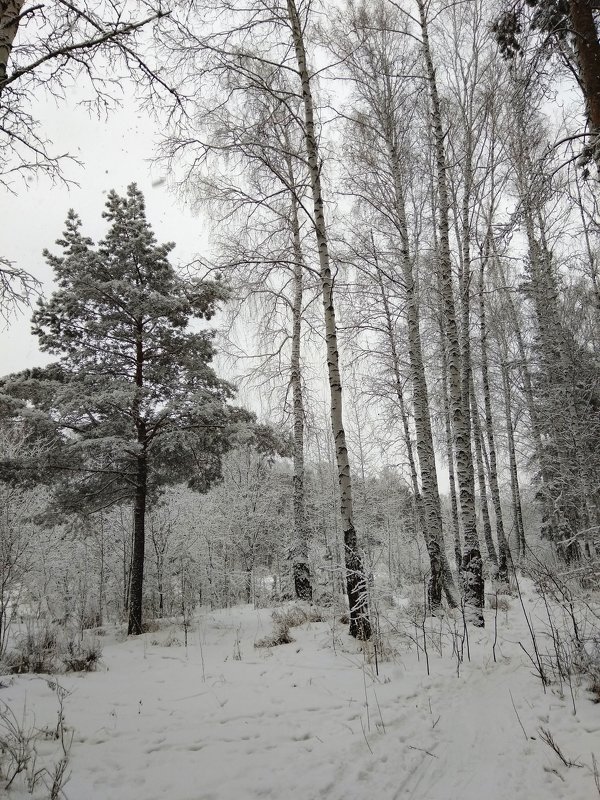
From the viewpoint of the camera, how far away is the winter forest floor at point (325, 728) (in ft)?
7.84

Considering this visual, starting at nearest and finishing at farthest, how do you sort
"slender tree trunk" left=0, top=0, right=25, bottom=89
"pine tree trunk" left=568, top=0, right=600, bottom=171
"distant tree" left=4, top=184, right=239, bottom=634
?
"slender tree trunk" left=0, top=0, right=25, bottom=89
"pine tree trunk" left=568, top=0, right=600, bottom=171
"distant tree" left=4, top=184, right=239, bottom=634

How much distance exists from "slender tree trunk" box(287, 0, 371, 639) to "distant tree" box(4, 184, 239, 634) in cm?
262

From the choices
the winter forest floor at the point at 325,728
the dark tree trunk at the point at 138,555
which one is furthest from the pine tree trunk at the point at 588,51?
the dark tree trunk at the point at 138,555

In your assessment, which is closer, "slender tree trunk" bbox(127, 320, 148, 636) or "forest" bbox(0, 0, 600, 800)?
"forest" bbox(0, 0, 600, 800)

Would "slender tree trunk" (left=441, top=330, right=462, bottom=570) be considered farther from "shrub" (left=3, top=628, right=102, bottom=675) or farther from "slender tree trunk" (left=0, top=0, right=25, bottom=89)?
"slender tree trunk" (left=0, top=0, right=25, bottom=89)

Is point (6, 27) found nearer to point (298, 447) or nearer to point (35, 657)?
point (35, 657)

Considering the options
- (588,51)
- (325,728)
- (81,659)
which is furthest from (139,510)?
(588,51)

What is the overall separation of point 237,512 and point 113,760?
13349 mm

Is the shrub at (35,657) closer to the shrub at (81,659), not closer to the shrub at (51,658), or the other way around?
the shrub at (51,658)

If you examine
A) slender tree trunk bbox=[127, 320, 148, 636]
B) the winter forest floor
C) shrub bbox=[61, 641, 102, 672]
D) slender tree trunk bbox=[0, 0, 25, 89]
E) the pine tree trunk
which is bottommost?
shrub bbox=[61, 641, 102, 672]

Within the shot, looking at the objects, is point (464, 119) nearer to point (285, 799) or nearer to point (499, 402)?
point (285, 799)

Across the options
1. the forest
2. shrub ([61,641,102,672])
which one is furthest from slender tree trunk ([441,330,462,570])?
shrub ([61,641,102,672])

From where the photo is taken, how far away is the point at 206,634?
7.09m

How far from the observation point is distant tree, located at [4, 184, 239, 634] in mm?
7574
